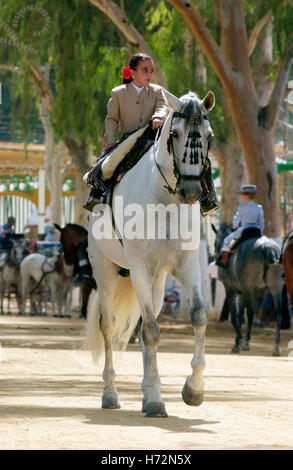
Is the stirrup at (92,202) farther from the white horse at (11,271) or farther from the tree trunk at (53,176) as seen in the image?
the tree trunk at (53,176)

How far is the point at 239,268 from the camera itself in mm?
19953

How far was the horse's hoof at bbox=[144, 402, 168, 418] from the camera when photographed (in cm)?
951

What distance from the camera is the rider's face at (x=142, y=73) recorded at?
11.0 meters

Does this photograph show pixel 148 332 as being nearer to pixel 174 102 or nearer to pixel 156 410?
pixel 156 410

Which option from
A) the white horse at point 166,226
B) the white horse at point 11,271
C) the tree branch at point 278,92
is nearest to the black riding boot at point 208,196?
the white horse at point 166,226

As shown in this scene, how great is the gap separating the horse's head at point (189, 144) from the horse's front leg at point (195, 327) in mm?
801

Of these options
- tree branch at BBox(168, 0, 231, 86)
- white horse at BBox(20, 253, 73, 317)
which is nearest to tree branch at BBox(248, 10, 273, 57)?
tree branch at BBox(168, 0, 231, 86)

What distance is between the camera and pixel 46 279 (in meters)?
34.2

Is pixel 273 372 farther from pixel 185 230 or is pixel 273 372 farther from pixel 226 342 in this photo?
pixel 226 342

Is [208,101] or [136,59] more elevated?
[136,59]

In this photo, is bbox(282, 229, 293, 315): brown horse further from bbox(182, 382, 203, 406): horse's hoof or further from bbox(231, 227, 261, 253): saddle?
bbox(182, 382, 203, 406): horse's hoof

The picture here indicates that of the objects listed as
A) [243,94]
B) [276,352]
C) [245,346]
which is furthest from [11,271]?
[276,352]

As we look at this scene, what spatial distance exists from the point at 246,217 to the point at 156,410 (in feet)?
34.5
